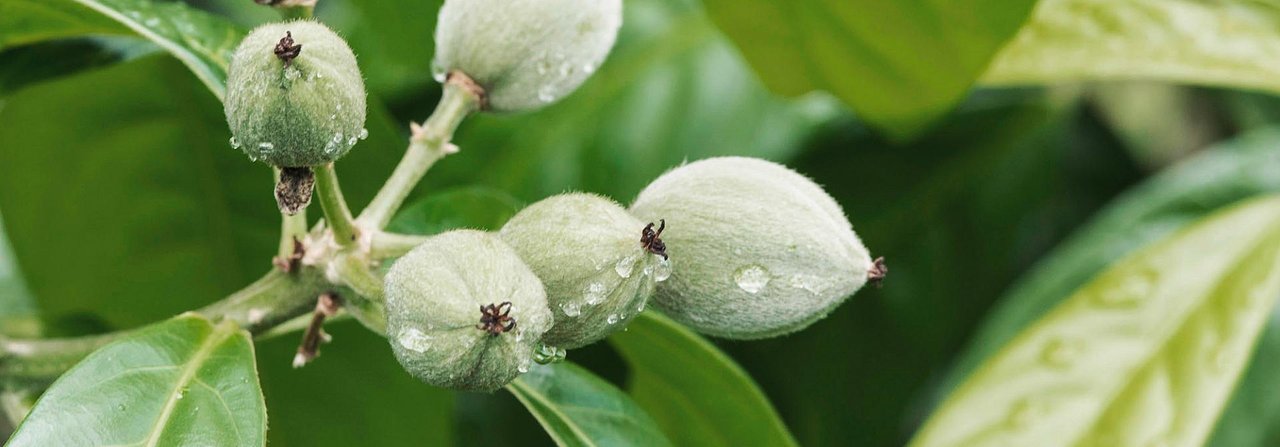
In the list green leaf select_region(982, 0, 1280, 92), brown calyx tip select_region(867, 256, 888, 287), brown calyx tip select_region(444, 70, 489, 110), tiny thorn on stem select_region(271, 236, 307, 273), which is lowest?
tiny thorn on stem select_region(271, 236, 307, 273)

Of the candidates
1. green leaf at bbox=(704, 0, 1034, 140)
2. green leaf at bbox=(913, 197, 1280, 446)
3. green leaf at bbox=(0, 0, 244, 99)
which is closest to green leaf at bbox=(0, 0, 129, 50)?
green leaf at bbox=(0, 0, 244, 99)

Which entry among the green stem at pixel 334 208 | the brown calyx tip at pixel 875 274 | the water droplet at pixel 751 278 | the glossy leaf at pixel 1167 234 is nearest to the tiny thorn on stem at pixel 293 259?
the green stem at pixel 334 208

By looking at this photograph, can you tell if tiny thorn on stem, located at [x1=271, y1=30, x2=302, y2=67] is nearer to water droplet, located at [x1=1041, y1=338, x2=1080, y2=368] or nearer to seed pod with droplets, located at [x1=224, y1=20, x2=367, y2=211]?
seed pod with droplets, located at [x1=224, y1=20, x2=367, y2=211]

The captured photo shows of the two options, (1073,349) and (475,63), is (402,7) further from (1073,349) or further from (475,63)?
(1073,349)

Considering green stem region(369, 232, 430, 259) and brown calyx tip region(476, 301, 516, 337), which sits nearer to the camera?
Result: brown calyx tip region(476, 301, 516, 337)

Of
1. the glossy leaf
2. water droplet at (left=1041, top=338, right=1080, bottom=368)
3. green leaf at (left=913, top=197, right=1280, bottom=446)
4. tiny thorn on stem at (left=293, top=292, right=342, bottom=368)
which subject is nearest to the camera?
tiny thorn on stem at (left=293, top=292, right=342, bottom=368)

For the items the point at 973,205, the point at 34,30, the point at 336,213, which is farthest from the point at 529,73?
the point at 973,205
